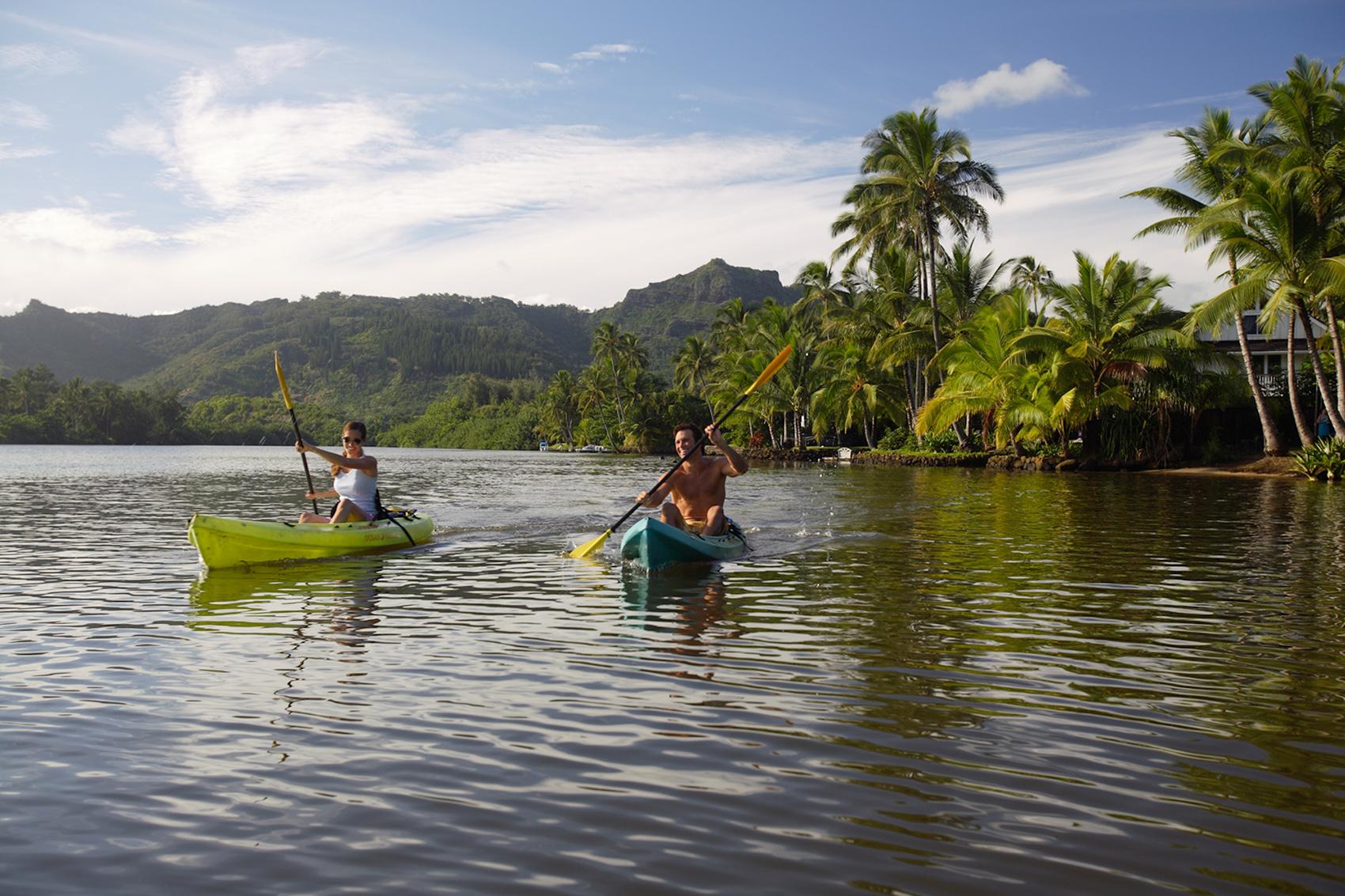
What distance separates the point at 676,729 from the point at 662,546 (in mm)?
5907

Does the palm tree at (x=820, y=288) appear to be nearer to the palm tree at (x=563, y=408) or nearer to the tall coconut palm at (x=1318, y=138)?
the tall coconut palm at (x=1318, y=138)

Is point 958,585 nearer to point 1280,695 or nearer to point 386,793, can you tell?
point 1280,695

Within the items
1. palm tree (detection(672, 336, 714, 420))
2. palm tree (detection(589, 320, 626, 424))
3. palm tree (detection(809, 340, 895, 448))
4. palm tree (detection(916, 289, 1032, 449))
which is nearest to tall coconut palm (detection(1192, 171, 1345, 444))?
palm tree (detection(916, 289, 1032, 449))

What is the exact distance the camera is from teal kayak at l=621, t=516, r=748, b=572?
35.7 feet

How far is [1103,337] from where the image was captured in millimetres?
35375

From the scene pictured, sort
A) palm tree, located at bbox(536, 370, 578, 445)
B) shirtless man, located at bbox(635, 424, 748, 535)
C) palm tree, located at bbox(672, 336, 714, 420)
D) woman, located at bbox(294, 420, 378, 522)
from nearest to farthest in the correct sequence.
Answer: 1. shirtless man, located at bbox(635, 424, 748, 535)
2. woman, located at bbox(294, 420, 378, 522)
3. palm tree, located at bbox(672, 336, 714, 420)
4. palm tree, located at bbox(536, 370, 578, 445)

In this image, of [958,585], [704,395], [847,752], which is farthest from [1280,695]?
[704,395]

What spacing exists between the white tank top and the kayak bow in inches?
10.3

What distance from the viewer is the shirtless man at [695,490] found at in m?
12.1

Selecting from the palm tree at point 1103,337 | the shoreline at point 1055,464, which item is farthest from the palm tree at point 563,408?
the palm tree at point 1103,337

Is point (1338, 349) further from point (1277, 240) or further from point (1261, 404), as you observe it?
point (1261, 404)

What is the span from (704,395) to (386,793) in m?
73.4

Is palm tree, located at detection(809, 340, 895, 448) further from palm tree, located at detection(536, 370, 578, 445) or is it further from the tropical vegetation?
palm tree, located at detection(536, 370, 578, 445)

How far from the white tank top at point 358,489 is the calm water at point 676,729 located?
5.68 ft
